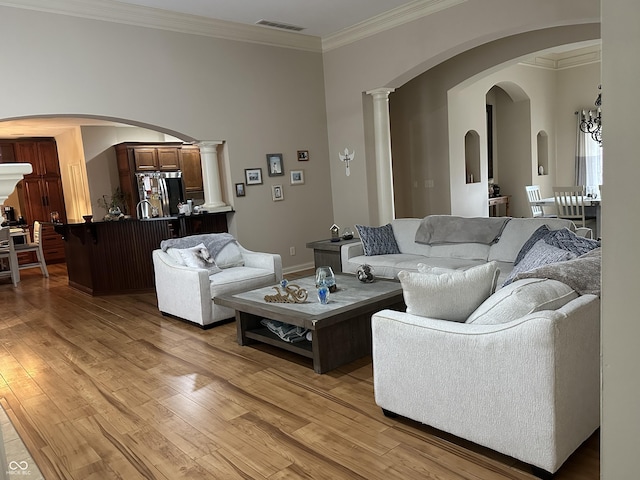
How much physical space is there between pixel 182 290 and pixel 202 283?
33 cm

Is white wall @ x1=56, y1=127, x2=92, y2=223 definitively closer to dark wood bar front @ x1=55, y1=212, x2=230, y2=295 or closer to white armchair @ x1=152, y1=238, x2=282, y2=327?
dark wood bar front @ x1=55, y1=212, x2=230, y2=295

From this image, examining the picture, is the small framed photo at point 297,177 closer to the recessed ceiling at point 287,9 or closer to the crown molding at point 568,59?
the recessed ceiling at point 287,9

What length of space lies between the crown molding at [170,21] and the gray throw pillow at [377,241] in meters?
3.12

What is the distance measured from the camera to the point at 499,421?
217 centimetres

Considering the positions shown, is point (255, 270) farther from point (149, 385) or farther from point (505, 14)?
point (505, 14)

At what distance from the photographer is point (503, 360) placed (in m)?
2.11

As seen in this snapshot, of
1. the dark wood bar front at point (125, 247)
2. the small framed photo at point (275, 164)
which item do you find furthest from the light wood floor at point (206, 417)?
the small framed photo at point (275, 164)

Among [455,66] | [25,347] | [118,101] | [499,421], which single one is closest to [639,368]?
[499,421]

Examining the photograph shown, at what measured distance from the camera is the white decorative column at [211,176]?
654cm

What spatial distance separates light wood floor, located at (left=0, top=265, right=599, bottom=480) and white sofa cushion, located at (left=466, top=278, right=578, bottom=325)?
2.16ft

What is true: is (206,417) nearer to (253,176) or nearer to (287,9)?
(253,176)

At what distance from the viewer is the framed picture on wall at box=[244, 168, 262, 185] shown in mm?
6754

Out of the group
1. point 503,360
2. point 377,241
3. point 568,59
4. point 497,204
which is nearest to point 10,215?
point 377,241

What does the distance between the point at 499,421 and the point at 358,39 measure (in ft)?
19.4
